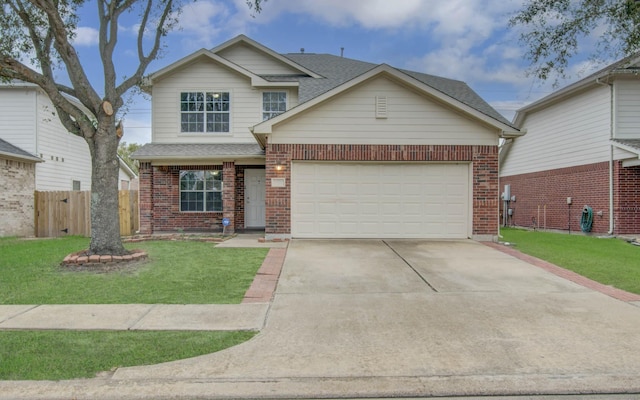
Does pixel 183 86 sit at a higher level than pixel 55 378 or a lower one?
higher

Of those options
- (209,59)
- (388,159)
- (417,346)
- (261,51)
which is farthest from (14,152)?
(417,346)

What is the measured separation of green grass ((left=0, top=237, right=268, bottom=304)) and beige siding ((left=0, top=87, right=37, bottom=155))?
8381 mm

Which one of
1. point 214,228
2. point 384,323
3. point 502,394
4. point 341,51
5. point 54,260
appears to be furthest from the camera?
point 341,51

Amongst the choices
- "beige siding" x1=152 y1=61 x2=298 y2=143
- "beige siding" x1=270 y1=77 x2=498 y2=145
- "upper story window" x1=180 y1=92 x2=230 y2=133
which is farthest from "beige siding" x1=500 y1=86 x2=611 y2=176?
"upper story window" x1=180 y1=92 x2=230 y2=133

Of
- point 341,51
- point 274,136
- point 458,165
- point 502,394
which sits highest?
point 341,51

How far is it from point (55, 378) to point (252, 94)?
12653 mm

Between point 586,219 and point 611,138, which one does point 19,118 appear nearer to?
point 611,138

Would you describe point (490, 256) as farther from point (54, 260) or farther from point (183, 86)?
point (183, 86)

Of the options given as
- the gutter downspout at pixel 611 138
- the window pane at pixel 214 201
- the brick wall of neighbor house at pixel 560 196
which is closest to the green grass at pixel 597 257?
the gutter downspout at pixel 611 138

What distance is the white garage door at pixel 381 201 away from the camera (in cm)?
1197

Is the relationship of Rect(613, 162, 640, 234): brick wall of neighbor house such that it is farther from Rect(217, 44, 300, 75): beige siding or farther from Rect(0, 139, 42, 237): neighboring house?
Rect(0, 139, 42, 237): neighboring house

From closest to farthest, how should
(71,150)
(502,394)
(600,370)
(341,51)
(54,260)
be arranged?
(502,394) → (600,370) → (54,260) → (71,150) → (341,51)

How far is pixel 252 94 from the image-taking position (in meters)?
15.0

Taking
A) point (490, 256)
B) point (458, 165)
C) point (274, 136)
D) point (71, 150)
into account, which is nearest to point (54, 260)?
point (274, 136)
